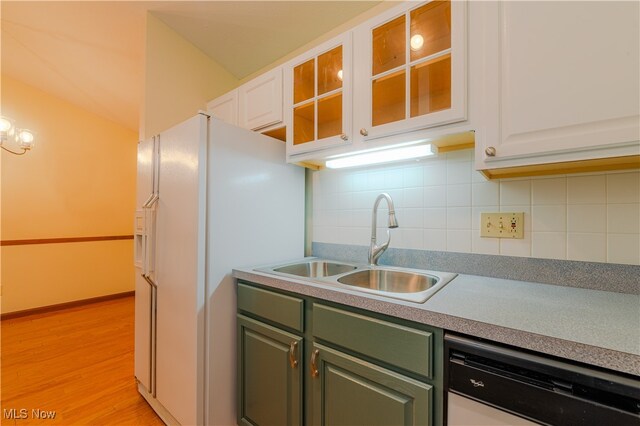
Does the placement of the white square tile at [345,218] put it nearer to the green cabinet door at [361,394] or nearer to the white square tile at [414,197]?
the white square tile at [414,197]

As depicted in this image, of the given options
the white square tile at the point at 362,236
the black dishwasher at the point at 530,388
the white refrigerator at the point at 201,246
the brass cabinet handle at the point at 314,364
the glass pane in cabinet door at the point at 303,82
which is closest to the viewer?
the black dishwasher at the point at 530,388

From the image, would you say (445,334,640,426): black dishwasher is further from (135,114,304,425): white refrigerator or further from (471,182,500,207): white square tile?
(135,114,304,425): white refrigerator

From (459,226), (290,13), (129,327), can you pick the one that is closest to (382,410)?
(459,226)

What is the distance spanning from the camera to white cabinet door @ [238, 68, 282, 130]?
5.41ft

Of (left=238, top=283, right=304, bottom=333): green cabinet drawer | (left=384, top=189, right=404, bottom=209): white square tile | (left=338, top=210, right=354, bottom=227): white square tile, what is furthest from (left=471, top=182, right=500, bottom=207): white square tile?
(left=238, top=283, right=304, bottom=333): green cabinet drawer

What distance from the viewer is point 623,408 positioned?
55 centimetres

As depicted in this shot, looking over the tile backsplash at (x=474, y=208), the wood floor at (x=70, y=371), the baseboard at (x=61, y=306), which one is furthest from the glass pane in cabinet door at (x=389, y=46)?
the baseboard at (x=61, y=306)

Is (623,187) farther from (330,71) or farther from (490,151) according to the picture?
(330,71)

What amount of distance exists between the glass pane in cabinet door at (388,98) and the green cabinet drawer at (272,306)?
88cm

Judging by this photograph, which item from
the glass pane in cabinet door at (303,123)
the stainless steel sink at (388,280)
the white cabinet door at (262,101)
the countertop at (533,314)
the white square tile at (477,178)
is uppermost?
the white cabinet door at (262,101)

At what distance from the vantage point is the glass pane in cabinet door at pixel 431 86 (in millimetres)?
1070

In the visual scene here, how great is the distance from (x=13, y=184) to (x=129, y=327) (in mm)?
2169

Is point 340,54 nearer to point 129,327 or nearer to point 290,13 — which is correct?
point 290,13

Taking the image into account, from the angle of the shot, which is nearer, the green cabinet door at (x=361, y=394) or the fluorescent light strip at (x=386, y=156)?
the green cabinet door at (x=361, y=394)
